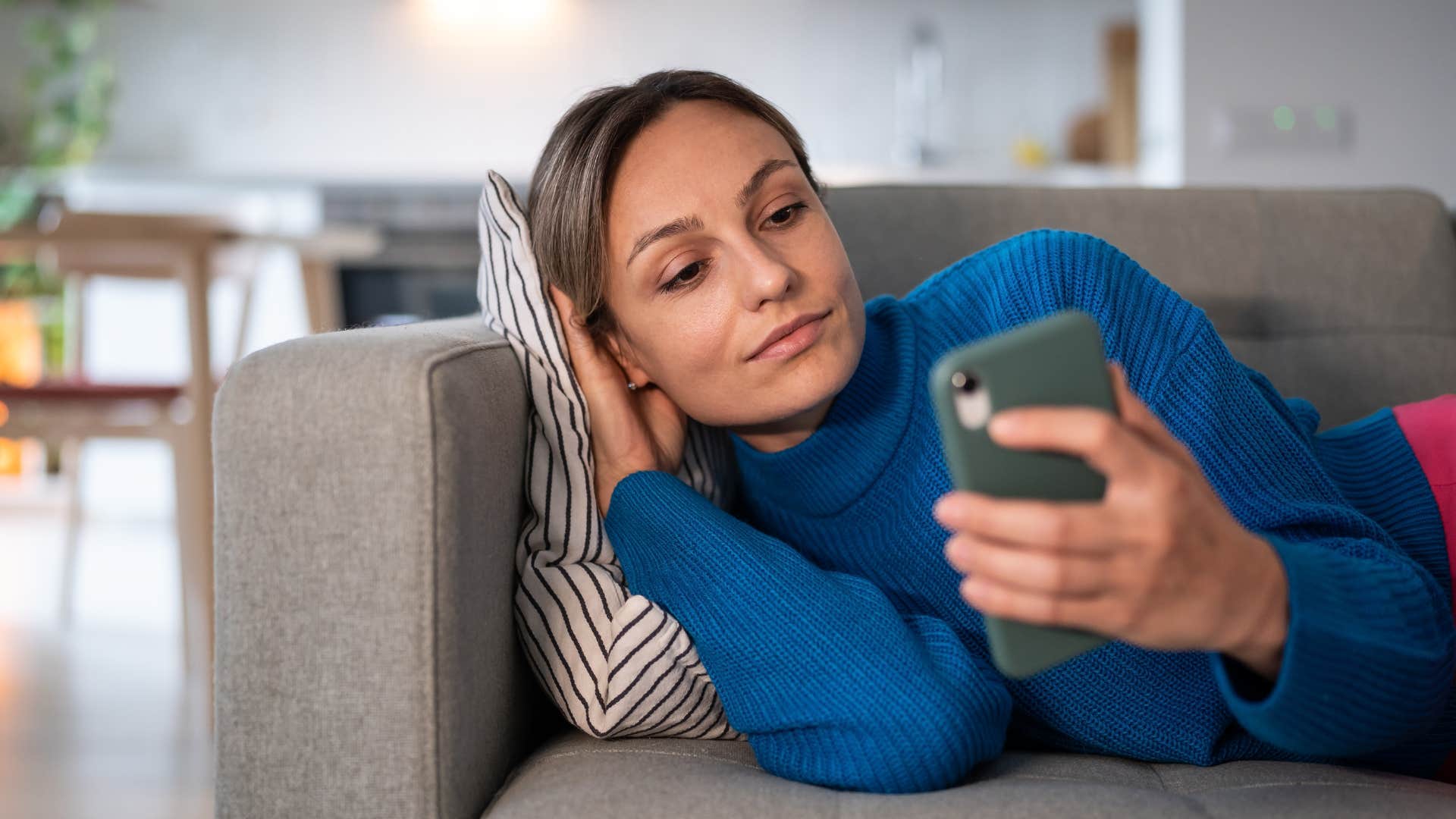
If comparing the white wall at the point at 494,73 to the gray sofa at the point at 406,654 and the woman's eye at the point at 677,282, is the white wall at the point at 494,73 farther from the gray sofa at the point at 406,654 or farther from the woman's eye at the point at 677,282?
the gray sofa at the point at 406,654

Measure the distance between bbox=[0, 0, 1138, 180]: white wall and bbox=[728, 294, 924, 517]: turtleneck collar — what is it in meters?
4.51

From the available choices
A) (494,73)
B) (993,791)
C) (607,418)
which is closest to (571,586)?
(607,418)

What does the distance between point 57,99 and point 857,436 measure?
5.64m

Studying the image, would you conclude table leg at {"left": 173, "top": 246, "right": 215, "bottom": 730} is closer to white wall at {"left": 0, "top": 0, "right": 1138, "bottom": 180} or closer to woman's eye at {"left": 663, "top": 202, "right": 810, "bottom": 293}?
woman's eye at {"left": 663, "top": 202, "right": 810, "bottom": 293}

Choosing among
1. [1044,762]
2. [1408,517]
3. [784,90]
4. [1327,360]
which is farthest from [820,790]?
[784,90]

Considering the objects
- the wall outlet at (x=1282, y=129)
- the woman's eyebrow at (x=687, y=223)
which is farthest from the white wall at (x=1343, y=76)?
the woman's eyebrow at (x=687, y=223)

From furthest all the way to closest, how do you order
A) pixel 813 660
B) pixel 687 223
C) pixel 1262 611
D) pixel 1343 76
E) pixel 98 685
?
pixel 1343 76 < pixel 98 685 < pixel 687 223 < pixel 813 660 < pixel 1262 611

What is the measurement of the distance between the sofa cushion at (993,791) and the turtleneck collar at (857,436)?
0.96 feet

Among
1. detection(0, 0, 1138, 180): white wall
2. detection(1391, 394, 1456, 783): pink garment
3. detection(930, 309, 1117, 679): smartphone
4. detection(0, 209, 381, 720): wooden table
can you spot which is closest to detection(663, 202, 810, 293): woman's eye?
detection(930, 309, 1117, 679): smartphone

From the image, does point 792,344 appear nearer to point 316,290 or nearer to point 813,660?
point 813,660

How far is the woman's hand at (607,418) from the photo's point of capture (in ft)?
3.93

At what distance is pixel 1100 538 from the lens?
64cm

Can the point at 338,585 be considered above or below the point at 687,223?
below

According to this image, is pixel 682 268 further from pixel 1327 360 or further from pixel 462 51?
pixel 462 51
